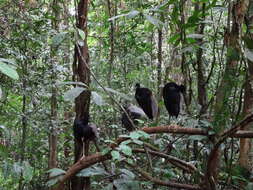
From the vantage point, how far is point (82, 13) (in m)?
1.86

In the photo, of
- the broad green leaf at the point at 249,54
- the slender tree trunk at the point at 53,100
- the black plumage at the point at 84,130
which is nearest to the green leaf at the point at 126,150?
the broad green leaf at the point at 249,54

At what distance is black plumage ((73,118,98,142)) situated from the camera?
1.75 metres

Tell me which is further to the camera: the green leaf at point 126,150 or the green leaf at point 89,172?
the green leaf at point 89,172

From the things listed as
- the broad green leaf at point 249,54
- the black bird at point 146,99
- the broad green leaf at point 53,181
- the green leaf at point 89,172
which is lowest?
the broad green leaf at point 53,181

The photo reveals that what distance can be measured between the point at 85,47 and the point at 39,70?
831mm

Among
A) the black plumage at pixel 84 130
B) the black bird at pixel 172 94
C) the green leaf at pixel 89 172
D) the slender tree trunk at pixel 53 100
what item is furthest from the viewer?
the slender tree trunk at pixel 53 100

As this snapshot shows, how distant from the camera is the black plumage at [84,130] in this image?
1.75m

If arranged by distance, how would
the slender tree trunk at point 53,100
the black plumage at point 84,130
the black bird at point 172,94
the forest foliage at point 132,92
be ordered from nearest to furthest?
the forest foliage at point 132,92, the black bird at point 172,94, the black plumage at point 84,130, the slender tree trunk at point 53,100

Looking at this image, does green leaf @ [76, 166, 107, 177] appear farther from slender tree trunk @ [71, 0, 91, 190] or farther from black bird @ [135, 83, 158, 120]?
black bird @ [135, 83, 158, 120]

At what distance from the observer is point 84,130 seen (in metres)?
1.75

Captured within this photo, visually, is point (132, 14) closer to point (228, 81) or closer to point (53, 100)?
point (228, 81)

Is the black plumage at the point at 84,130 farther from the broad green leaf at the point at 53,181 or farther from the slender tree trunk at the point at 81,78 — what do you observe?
the broad green leaf at the point at 53,181

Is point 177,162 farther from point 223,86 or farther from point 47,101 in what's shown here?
point 47,101

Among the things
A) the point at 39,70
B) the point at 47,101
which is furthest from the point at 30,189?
the point at 39,70
